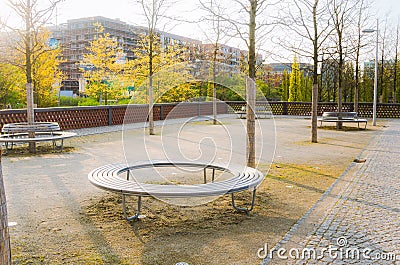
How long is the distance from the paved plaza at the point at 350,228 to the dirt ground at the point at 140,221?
0.22 m

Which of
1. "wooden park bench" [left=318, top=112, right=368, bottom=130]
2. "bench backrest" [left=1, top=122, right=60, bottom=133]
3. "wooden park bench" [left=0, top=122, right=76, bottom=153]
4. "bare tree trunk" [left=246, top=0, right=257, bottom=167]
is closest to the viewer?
"bare tree trunk" [left=246, top=0, right=257, bottom=167]

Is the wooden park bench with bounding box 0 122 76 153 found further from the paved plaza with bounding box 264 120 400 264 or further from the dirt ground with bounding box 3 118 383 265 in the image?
the paved plaza with bounding box 264 120 400 264

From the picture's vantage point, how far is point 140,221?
520cm

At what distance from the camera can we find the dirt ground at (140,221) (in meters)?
4.15

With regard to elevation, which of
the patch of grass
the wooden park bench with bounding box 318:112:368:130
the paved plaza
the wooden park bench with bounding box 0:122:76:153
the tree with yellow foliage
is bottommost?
the paved plaza

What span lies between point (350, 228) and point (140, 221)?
102 inches

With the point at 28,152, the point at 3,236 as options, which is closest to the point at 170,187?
the point at 3,236

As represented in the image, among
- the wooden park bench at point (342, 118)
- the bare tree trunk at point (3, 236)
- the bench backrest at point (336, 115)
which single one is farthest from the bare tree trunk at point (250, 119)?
the bench backrest at point (336, 115)

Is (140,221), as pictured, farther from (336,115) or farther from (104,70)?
(104,70)

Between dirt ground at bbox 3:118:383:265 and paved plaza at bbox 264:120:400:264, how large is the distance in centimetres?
22

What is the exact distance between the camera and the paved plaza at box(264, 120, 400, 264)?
13.7 feet

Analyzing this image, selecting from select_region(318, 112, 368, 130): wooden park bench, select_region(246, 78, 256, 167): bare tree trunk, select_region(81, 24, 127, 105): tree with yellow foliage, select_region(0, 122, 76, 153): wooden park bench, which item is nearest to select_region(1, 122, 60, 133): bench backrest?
select_region(0, 122, 76, 153): wooden park bench

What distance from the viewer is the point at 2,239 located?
9.42 ft

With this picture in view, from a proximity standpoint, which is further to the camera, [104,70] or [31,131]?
[104,70]
